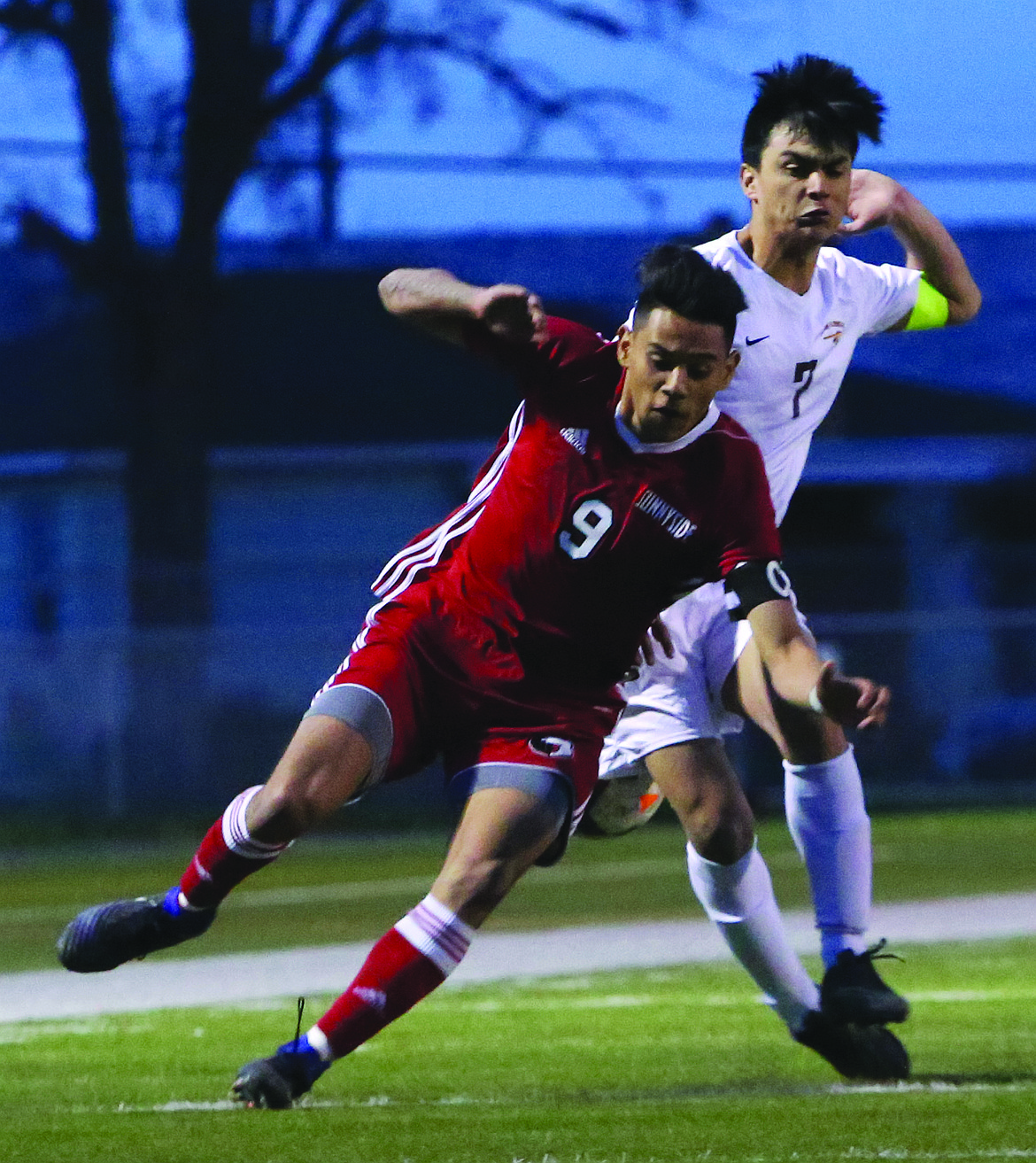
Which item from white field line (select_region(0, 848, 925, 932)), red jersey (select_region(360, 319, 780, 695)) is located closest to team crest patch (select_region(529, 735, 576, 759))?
red jersey (select_region(360, 319, 780, 695))

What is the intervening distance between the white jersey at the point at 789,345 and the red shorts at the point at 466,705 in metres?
0.87

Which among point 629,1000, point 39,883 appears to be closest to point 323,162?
point 39,883

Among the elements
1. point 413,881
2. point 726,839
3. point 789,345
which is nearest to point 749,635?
point 726,839

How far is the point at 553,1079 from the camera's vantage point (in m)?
6.30

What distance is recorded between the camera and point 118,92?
23328 millimetres

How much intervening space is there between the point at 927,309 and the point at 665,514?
55.0 inches

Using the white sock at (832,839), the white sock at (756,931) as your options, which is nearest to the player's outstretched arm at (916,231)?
the white sock at (832,839)

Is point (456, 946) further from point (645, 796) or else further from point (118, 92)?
point (118, 92)

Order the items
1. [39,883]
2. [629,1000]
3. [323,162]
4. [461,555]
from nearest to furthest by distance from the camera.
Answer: [461,555] < [629,1000] < [39,883] < [323,162]

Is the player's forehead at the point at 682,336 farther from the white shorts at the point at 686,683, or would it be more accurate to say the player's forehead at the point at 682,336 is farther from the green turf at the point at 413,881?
the green turf at the point at 413,881

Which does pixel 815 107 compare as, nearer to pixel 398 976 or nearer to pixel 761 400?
pixel 761 400

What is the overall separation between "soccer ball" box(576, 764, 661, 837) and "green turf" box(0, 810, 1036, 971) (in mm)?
4110

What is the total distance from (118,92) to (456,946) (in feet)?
62.8

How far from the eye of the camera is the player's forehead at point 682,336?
5.46m
